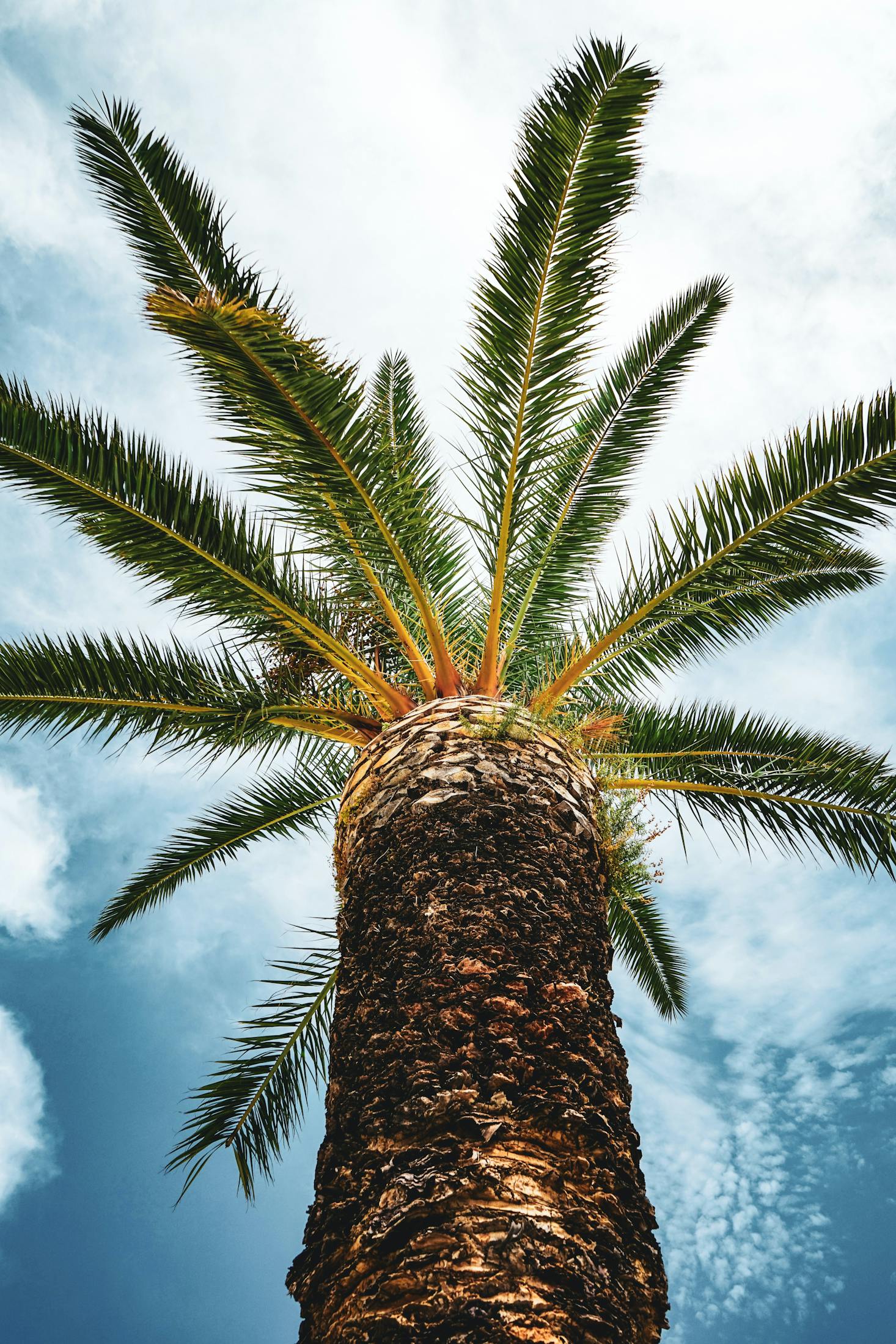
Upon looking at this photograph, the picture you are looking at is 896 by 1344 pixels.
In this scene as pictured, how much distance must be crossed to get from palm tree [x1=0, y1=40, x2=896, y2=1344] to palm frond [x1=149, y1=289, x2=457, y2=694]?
2 cm

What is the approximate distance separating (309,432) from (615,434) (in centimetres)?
273

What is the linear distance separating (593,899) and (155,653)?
112 inches

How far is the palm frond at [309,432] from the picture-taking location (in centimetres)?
396

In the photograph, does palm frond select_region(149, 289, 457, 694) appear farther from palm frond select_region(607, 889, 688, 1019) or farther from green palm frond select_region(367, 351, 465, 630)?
palm frond select_region(607, 889, 688, 1019)

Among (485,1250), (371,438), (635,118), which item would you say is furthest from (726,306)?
(485,1250)

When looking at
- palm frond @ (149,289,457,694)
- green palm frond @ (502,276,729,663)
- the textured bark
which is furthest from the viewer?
green palm frond @ (502,276,729,663)

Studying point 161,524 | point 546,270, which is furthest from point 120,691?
point 546,270

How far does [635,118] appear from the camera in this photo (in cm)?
438

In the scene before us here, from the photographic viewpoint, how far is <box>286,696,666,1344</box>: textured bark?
211cm

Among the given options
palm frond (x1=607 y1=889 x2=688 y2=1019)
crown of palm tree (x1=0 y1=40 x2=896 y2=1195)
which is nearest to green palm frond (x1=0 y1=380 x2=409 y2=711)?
crown of palm tree (x1=0 y1=40 x2=896 y2=1195)

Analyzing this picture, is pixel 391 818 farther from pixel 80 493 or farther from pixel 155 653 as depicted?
pixel 80 493

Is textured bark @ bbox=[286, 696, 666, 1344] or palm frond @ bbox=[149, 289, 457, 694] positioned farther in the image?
palm frond @ bbox=[149, 289, 457, 694]

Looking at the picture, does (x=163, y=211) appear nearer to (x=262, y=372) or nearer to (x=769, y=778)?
(x=262, y=372)

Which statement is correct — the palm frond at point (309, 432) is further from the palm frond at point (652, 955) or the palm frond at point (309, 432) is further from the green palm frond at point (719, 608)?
the palm frond at point (652, 955)
